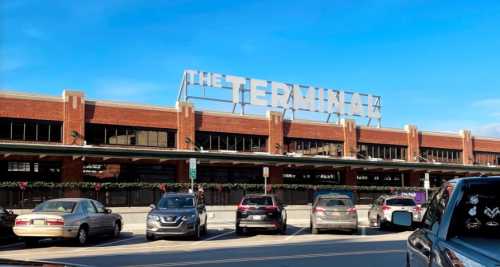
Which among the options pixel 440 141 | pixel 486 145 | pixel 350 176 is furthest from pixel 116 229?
pixel 486 145

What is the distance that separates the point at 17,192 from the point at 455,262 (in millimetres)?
30398

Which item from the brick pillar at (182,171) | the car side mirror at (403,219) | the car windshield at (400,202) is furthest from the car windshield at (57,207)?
the brick pillar at (182,171)

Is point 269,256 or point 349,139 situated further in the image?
point 349,139

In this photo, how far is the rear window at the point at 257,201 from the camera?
22484 mm

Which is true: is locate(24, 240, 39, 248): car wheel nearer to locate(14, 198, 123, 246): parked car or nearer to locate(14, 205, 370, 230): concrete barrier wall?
locate(14, 198, 123, 246): parked car

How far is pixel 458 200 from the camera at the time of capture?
15.5ft

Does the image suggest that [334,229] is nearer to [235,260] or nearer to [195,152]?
[235,260]

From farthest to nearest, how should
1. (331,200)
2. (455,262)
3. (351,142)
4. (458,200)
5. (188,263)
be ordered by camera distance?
(351,142) → (331,200) → (188,263) → (458,200) → (455,262)

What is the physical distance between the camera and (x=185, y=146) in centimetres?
4041

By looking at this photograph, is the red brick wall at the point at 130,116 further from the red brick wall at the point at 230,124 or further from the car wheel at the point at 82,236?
the car wheel at the point at 82,236

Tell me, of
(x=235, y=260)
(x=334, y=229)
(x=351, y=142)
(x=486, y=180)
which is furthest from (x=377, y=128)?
(x=486, y=180)

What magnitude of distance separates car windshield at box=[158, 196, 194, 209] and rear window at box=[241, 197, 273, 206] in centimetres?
218

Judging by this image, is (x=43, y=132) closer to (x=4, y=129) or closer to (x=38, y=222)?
(x=4, y=129)

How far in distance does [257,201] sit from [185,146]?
18.4 meters
